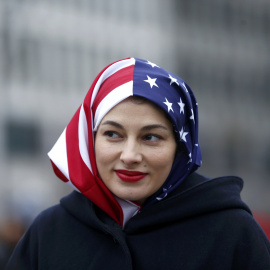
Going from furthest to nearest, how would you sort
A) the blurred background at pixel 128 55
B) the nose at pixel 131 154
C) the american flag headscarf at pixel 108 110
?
the blurred background at pixel 128 55, the american flag headscarf at pixel 108 110, the nose at pixel 131 154

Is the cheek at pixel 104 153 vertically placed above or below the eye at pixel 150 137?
below

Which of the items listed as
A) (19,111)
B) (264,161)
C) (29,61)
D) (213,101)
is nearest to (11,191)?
(19,111)

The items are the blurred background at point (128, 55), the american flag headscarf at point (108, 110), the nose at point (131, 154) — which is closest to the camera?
the nose at point (131, 154)

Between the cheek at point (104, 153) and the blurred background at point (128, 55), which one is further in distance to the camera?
the blurred background at point (128, 55)

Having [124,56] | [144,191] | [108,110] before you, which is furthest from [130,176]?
[124,56]

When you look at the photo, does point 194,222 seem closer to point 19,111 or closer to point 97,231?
point 97,231

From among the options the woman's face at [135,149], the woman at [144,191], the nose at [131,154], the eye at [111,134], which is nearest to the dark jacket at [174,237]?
the woman at [144,191]

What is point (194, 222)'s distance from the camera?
124 inches

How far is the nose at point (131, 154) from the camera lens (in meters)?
3.00

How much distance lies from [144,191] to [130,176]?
0.35 feet

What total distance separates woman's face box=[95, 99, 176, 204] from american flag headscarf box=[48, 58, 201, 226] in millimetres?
53

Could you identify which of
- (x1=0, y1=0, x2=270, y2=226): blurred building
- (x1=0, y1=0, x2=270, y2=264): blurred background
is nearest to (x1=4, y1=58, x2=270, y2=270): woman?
(x1=0, y1=0, x2=270, y2=226): blurred building

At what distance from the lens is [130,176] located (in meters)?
3.06

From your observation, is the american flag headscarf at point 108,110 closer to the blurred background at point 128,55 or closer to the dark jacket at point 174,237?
the dark jacket at point 174,237
